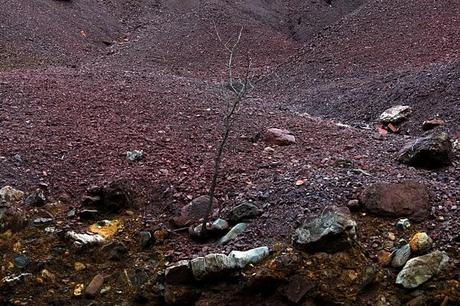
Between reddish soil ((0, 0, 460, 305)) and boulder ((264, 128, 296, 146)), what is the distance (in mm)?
157

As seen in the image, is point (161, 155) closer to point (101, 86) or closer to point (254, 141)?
point (254, 141)

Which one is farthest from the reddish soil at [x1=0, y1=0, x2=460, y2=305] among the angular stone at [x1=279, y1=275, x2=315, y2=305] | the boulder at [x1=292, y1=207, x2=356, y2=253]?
the angular stone at [x1=279, y1=275, x2=315, y2=305]

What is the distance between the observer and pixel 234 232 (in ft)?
15.4

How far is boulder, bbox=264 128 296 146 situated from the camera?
6.64 metres

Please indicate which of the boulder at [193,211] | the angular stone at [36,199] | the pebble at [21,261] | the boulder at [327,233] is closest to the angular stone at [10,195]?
the angular stone at [36,199]

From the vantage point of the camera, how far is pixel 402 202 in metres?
4.69

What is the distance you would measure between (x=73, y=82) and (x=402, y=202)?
19.5ft

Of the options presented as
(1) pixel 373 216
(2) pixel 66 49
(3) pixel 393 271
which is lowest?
(3) pixel 393 271

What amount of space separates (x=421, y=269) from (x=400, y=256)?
0.20m

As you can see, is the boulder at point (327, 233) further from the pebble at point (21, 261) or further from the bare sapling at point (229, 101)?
the pebble at point (21, 261)

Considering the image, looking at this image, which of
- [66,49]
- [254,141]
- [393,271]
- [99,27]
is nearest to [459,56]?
[254,141]

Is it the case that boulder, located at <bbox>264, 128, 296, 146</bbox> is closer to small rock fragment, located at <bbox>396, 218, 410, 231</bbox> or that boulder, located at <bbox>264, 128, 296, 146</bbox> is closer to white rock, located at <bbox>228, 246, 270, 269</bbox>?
small rock fragment, located at <bbox>396, 218, 410, 231</bbox>

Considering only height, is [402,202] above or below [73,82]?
below

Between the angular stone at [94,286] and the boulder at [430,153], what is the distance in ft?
10.1
